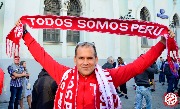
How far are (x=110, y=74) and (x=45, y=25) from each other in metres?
1.07

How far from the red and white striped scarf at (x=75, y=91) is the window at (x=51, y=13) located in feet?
33.4

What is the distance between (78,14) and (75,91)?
11.7 metres

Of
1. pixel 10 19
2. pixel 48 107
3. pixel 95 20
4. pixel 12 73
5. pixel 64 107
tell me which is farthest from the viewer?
pixel 10 19

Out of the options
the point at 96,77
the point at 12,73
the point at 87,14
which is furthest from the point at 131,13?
the point at 96,77

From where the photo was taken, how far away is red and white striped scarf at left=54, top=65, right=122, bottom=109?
8.20ft

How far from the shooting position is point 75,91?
8.21 feet

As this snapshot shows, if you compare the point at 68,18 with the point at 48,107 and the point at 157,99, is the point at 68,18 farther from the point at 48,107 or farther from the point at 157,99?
the point at 157,99

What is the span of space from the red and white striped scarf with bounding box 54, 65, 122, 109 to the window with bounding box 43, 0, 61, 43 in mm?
10183

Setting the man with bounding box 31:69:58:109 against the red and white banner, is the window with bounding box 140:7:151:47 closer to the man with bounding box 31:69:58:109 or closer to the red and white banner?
the man with bounding box 31:69:58:109

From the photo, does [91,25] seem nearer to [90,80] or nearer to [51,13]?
[90,80]

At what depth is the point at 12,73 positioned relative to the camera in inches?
301

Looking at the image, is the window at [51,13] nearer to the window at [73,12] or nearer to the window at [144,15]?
the window at [73,12]

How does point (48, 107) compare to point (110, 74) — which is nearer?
point (110, 74)

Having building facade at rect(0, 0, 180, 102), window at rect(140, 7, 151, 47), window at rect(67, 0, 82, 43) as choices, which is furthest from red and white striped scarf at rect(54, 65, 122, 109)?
window at rect(140, 7, 151, 47)
